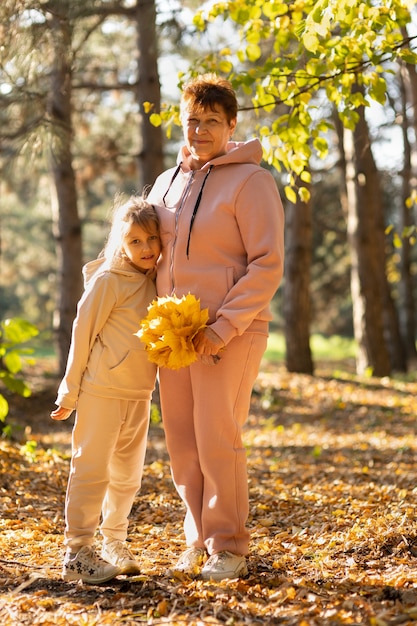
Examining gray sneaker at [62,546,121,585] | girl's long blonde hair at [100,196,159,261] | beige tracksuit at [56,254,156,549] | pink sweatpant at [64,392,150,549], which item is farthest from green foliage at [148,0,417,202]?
gray sneaker at [62,546,121,585]

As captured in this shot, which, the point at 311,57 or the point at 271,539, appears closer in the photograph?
the point at 271,539

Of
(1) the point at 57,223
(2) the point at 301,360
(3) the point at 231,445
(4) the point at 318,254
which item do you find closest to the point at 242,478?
(3) the point at 231,445

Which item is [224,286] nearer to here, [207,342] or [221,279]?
[221,279]

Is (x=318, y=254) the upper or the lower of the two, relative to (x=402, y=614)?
upper

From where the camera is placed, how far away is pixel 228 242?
3.44 m

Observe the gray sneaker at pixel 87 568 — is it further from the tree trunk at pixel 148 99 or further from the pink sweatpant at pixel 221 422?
the tree trunk at pixel 148 99

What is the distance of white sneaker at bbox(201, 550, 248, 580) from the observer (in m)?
3.36

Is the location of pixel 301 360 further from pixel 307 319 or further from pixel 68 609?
pixel 68 609

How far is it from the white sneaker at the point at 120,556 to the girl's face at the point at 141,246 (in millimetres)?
1352

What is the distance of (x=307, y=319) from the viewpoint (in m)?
11.0

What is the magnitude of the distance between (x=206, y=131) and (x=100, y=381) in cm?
124

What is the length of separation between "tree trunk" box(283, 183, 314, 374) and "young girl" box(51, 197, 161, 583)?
7.25 m

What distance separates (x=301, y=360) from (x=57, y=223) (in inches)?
159

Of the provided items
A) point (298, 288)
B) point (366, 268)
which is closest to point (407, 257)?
point (366, 268)
